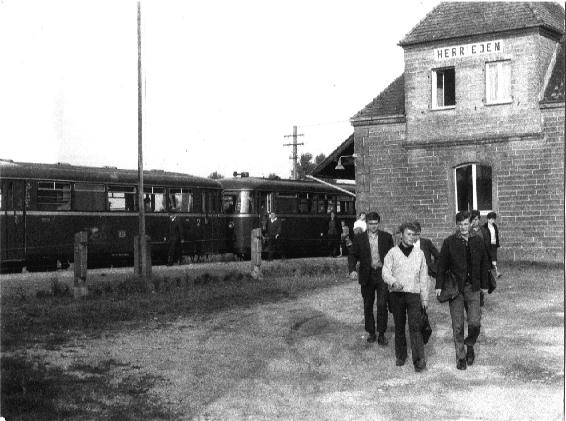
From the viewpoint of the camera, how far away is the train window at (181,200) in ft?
90.1

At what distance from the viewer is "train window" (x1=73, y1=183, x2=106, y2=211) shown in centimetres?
2397

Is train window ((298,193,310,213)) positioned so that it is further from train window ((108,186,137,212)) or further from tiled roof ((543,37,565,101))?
tiled roof ((543,37,565,101))

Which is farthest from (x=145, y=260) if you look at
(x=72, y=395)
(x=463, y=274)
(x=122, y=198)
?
(x=72, y=395)

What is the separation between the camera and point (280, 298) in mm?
16469

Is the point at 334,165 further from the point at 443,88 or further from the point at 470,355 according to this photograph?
the point at 470,355

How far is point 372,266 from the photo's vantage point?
11.3m

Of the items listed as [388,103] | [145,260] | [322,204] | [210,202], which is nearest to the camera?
[145,260]

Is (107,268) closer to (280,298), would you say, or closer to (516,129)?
(280,298)

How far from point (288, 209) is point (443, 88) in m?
8.95

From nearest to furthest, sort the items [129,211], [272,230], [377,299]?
1. [377,299]
2. [129,211]
3. [272,230]

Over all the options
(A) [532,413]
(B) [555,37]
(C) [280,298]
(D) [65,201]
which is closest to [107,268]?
(D) [65,201]

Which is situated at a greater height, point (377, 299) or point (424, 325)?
point (377, 299)

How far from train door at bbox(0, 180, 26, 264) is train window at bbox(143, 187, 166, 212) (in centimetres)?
464

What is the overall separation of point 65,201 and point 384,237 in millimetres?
14344
